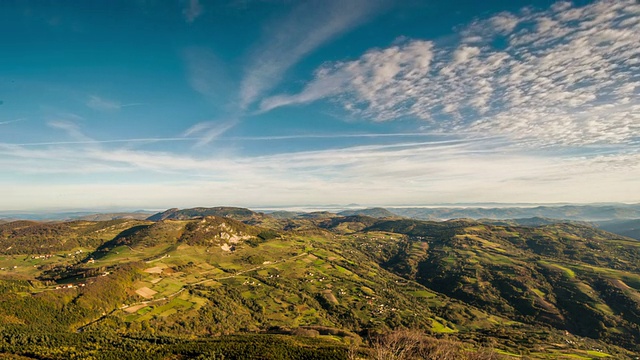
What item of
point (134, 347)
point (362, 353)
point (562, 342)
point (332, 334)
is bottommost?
point (562, 342)

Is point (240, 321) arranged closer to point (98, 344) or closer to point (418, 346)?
point (98, 344)

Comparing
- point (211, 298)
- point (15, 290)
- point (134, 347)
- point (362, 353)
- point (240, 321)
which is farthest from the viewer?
point (211, 298)

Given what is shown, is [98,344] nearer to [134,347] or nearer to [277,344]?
[134,347]

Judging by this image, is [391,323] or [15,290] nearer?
[15,290]

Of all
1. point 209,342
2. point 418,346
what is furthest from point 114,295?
point 418,346

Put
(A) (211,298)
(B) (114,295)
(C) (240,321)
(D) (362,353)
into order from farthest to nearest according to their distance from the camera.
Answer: (A) (211,298) < (C) (240,321) < (B) (114,295) < (D) (362,353)

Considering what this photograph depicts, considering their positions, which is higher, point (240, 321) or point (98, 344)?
point (98, 344)

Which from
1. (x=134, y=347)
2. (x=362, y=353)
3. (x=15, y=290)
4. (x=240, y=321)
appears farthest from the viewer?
(x=240, y=321)

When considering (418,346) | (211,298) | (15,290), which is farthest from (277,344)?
(15,290)

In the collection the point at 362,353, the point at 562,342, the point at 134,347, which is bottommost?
the point at 562,342
